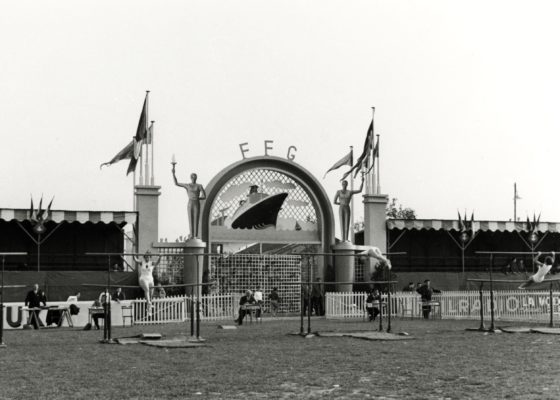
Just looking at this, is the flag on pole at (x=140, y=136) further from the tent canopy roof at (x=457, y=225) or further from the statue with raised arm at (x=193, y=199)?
the tent canopy roof at (x=457, y=225)

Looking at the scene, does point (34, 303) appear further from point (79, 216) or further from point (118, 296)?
point (79, 216)

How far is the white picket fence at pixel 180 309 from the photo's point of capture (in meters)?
28.0

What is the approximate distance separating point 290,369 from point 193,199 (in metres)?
19.0

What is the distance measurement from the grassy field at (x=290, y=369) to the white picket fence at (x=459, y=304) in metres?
10.4

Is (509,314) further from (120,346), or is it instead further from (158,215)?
(120,346)

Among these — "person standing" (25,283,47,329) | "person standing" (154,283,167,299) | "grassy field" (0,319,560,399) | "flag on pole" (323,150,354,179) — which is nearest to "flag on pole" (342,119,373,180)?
"flag on pole" (323,150,354,179)

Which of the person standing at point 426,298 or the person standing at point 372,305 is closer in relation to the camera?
the person standing at point 372,305

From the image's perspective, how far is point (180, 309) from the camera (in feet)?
95.1

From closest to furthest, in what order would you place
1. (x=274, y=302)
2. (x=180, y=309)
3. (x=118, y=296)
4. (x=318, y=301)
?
(x=118, y=296) → (x=180, y=309) → (x=274, y=302) → (x=318, y=301)

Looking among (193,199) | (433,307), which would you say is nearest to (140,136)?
(193,199)

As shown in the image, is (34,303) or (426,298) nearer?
(34,303)

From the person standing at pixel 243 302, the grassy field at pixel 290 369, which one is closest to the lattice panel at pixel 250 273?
the person standing at pixel 243 302

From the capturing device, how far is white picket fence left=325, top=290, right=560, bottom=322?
30234 millimetres

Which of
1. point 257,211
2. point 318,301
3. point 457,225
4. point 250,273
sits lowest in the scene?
point 318,301
